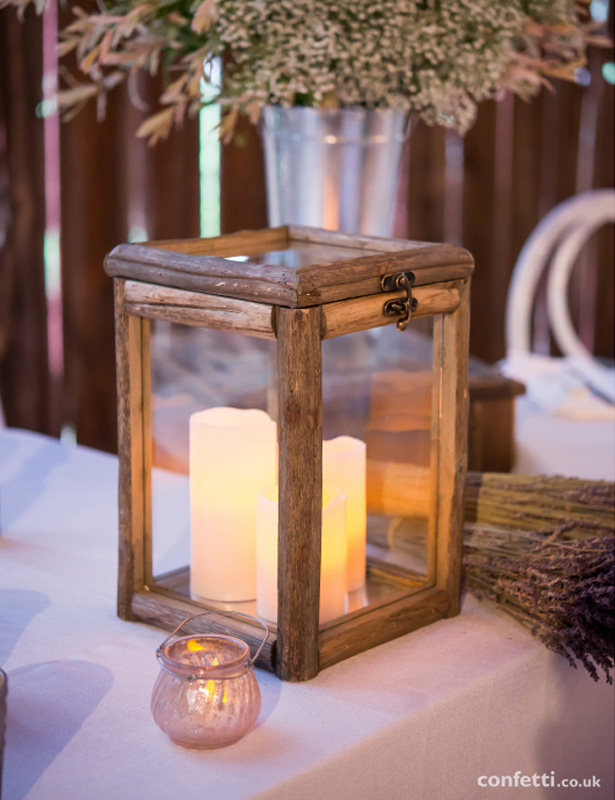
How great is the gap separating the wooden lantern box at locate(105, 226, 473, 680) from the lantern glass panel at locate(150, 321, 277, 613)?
0.02m

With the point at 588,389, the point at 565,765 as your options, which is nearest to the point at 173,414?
the point at 565,765

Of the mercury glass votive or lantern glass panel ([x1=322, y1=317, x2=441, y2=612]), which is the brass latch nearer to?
lantern glass panel ([x1=322, y1=317, x2=441, y2=612])

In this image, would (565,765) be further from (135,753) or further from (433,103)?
(433,103)

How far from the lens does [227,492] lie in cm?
93

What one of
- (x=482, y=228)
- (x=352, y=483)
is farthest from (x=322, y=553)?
(x=482, y=228)

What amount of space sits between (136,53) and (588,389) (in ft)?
2.86

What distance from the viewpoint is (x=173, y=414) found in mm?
1002

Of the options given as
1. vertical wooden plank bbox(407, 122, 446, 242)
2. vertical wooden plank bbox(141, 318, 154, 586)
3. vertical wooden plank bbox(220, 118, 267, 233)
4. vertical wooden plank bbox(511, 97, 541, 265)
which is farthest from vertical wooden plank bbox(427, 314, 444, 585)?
vertical wooden plank bbox(511, 97, 541, 265)

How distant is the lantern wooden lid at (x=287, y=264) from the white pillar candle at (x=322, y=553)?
0.20 m

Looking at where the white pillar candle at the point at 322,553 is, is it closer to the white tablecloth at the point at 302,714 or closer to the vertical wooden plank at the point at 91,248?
the white tablecloth at the point at 302,714

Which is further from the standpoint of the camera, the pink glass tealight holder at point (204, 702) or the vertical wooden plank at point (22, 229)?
the vertical wooden plank at point (22, 229)

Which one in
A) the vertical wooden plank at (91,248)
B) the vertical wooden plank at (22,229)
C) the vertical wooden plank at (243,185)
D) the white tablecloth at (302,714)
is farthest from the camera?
the vertical wooden plank at (243,185)

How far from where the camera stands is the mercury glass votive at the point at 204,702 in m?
0.72

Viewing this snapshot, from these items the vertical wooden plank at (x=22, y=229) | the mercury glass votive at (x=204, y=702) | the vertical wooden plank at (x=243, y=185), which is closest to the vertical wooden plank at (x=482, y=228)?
the vertical wooden plank at (x=243, y=185)
